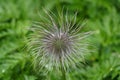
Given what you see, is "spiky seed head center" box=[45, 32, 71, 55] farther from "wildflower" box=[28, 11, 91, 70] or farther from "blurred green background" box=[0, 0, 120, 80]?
"blurred green background" box=[0, 0, 120, 80]

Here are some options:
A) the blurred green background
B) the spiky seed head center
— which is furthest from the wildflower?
the blurred green background

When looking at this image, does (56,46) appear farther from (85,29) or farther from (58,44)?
(85,29)

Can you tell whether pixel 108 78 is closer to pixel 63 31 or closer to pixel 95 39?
pixel 95 39

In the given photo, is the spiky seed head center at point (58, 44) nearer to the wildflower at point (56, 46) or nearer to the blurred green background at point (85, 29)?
the wildflower at point (56, 46)

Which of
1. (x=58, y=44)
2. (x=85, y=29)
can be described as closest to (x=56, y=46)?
(x=58, y=44)

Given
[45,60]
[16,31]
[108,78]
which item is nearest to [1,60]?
[16,31]

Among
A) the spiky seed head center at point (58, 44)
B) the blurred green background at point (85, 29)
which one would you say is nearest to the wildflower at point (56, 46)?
the spiky seed head center at point (58, 44)
